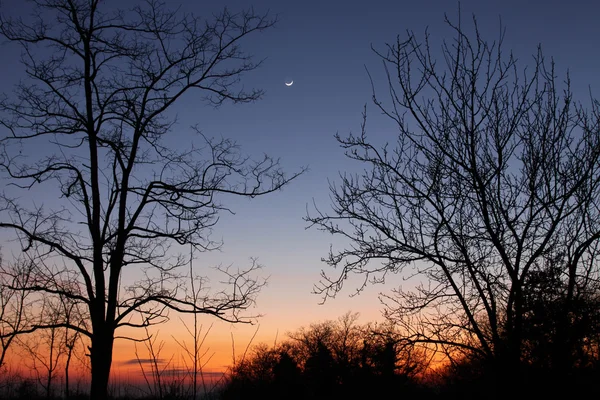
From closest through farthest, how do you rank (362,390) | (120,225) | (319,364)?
(120,225) → (362,390) → (319,364)

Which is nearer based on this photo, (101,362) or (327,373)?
(101,362)

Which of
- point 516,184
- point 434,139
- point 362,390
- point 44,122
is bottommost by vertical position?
point 362,390

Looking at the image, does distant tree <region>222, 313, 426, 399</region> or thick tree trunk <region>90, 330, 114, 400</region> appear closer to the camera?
thick tree trunk <region>90, 330, 114, 400</region>

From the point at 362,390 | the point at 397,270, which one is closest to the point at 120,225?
the point at 397,270

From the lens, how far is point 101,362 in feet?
30.6

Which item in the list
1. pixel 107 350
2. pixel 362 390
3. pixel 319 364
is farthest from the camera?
pixel 319 364

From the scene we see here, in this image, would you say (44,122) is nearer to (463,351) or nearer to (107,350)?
(107,350)

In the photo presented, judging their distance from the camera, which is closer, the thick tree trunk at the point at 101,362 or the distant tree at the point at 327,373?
the thick tree trunk at the point at 101,362

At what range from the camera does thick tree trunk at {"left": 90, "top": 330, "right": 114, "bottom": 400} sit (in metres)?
9.14

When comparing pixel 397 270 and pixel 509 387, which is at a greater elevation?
pixel 397 270

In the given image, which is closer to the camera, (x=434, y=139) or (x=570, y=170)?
(x=570, y=170)

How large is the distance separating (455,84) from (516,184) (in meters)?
1.52

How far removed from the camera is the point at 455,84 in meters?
6.86

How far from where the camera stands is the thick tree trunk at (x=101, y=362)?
9.14 metres
